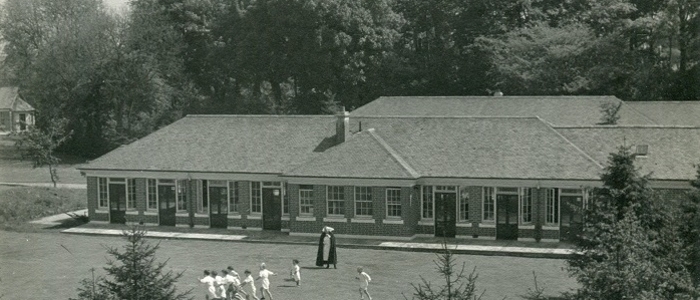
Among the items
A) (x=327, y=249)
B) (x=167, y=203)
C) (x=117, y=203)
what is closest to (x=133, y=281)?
(x=327, y=249)

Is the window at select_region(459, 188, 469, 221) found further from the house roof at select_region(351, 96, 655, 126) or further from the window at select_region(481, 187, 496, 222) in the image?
the house roof at select_region(351, 96, 655, 126)

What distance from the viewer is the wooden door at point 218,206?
3934 centimetres

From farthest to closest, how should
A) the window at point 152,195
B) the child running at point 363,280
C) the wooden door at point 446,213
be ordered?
the window at point 152,195 → the wooden door at point 446,213 → the child running at point 363,280

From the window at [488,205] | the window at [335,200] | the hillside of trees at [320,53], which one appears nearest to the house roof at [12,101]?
the hillside of trees at [320,53]

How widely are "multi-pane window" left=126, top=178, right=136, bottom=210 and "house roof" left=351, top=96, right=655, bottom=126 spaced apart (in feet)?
45.9

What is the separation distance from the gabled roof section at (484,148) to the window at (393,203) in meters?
1.24

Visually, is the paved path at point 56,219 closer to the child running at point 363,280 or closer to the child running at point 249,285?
the child running at point 249,285

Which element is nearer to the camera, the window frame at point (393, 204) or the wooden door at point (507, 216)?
the wooden door at point (507, 216)

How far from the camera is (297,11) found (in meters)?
64.5

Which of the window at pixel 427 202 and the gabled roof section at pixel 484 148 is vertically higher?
the gabled roof section at pixel 484 148

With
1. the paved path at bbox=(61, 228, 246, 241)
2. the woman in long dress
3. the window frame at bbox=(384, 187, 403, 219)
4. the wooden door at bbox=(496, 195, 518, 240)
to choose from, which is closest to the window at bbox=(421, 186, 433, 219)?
the window frame at bbox=(384, 187, 403, 219)

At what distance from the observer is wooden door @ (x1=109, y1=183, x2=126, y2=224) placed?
4059cm

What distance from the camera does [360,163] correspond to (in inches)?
1451

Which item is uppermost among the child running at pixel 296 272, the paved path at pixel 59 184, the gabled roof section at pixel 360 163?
the gabled roof section at pixel 360 163
